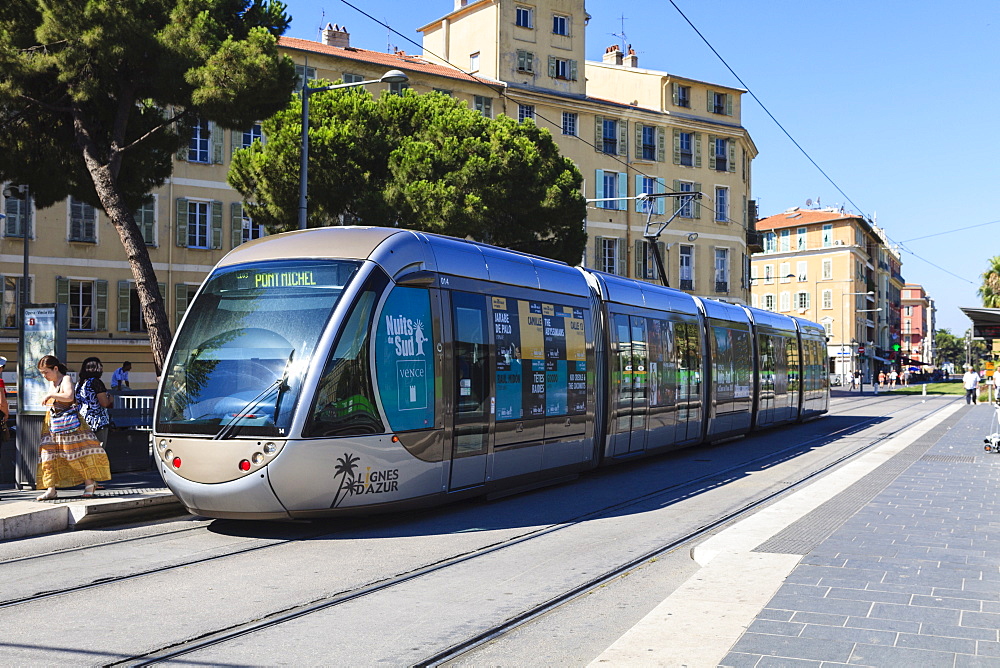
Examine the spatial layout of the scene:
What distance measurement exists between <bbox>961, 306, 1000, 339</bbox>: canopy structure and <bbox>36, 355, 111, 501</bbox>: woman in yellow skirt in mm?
14826

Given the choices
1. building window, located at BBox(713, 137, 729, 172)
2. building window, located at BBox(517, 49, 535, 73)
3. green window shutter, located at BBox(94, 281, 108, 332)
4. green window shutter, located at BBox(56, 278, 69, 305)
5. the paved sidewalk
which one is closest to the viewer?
the paved sidewalk

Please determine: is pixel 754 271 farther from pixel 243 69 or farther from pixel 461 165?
pixel 243 69

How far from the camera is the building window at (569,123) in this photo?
50219mm

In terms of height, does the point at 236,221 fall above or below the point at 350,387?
above

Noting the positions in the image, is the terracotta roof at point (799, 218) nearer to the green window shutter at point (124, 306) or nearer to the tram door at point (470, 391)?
the green window shutter at point (124, 306)

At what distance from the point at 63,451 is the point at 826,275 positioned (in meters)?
89.9

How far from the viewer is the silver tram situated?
907 centimetres

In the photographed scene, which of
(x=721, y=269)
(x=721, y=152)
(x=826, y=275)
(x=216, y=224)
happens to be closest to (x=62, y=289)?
(x=216, y=224)

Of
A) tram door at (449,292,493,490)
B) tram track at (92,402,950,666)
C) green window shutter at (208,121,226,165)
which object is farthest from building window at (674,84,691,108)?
tram door at (449,292,493,490)

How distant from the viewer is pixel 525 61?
49438 millimetres

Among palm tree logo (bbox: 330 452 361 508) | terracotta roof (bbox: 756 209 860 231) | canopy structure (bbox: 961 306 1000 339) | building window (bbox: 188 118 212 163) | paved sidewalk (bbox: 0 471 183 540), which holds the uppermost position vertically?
terracotta roof (bbox: 756 209 860 231)

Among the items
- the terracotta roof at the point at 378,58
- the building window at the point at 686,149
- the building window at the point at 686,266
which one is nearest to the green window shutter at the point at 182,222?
the terracotta roof at the point at 378,58

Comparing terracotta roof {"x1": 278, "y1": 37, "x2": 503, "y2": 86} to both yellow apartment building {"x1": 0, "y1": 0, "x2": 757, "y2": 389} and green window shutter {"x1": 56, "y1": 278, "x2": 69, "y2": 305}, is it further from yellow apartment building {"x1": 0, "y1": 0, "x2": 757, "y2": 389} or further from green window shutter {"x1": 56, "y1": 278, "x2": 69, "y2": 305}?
green window shutter {"x1": 56, "y1": 278, "x2": 69, "y2": 305}

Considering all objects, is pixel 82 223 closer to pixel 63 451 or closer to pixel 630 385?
pixel 630 385
